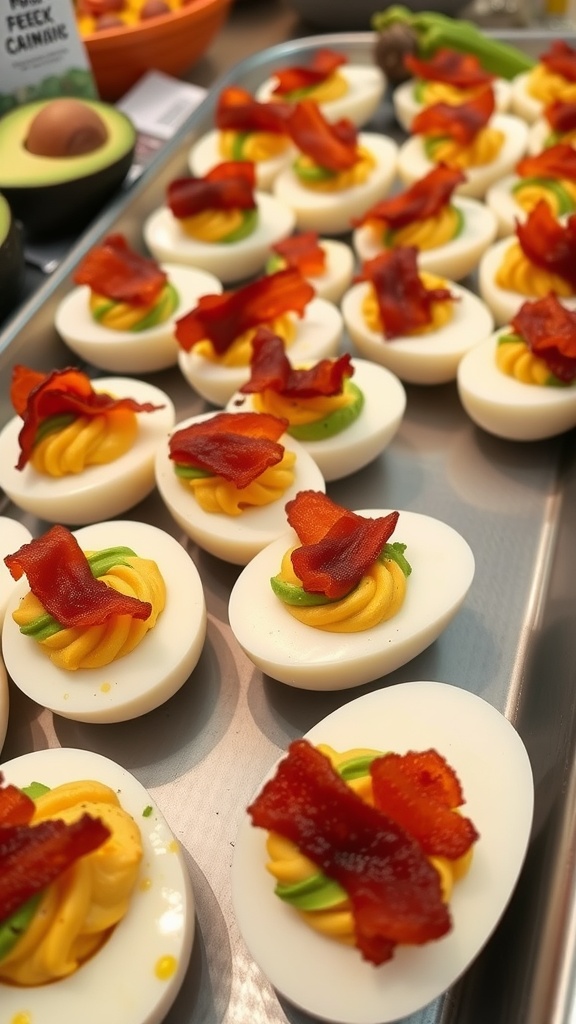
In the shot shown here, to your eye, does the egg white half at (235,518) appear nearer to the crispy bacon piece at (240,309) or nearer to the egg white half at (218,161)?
the crispy bacon piece at (240,309)

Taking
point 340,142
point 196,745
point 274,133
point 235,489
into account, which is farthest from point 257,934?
point 274,133

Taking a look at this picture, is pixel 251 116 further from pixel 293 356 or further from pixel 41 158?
pixel 293 356

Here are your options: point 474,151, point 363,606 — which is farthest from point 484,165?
point 363,606

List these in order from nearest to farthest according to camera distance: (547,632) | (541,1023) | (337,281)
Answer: (541,1023) < (547,632) < (337,281)

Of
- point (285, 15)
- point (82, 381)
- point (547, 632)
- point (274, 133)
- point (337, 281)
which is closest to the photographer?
point (547, 632)

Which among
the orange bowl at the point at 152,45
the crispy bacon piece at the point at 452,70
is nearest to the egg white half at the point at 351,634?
the crispy bacon piece at the point at 452,70

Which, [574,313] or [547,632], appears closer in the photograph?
[547,632]

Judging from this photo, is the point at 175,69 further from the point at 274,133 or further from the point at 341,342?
the point at 341,342
